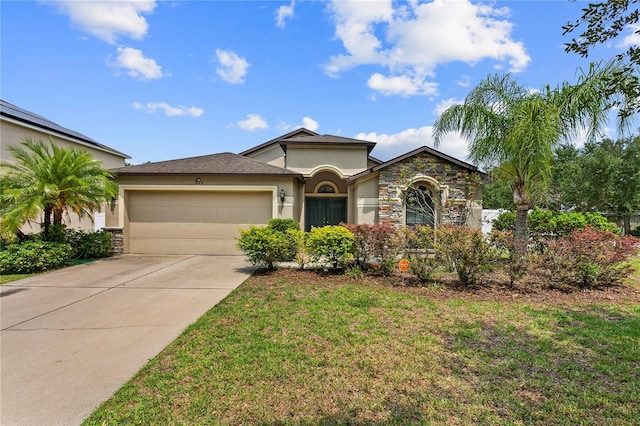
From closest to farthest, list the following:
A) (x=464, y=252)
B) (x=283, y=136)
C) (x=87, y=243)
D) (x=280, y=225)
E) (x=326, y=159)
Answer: (x=464, y=252)
(x=280, y=225)
(x=87, y=243)
(x=326, y=159)
(x=283, y=136)

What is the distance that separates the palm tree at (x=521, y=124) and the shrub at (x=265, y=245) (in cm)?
597

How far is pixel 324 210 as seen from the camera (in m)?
16.5

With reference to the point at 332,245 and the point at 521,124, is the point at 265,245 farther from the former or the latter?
the point at 521,124

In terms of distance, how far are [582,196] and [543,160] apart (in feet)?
76.6

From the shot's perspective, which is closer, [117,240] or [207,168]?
[117,240]

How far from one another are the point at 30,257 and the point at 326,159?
11.2m

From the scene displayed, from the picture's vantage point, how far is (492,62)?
28.2 ft

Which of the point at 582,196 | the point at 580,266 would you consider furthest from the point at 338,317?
the point at 582,196

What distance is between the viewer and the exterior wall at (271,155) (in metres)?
18.2

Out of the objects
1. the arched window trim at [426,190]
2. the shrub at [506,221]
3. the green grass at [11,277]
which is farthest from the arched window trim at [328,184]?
the green grass at [11,277]

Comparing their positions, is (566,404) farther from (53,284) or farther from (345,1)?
(53,284)

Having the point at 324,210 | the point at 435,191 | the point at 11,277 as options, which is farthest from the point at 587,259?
the point at 11,277

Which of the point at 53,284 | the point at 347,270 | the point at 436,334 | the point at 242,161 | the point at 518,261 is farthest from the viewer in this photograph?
the point at 242,161

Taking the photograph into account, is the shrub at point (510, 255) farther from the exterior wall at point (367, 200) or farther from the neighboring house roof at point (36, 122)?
the neighboring house roof at point (36, 122)
